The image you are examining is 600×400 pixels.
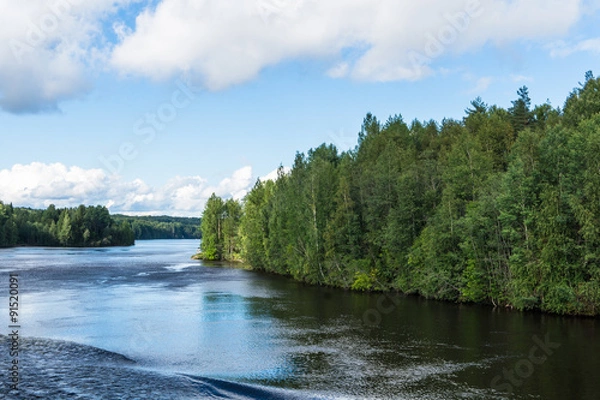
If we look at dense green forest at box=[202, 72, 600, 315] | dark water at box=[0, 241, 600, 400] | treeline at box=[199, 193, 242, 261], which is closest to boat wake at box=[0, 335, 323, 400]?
dark water at box=[0, 241, 600, 400]

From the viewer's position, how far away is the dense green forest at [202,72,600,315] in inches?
1665

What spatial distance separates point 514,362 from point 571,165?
20.8m

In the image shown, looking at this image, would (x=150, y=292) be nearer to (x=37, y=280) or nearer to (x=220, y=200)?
(x=37, y=280)

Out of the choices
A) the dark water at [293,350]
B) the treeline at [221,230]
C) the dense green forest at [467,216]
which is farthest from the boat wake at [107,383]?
the treeline at [221,230]

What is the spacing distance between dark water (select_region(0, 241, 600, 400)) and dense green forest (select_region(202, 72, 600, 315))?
11.0ft

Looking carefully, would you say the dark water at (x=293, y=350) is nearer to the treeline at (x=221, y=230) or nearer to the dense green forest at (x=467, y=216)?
the dense green forest at (x=467, y=216)

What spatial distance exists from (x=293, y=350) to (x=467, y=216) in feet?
86.0

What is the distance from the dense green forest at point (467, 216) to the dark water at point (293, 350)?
11.0 ft

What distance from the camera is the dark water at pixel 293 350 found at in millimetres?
24000

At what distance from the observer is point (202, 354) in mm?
30797

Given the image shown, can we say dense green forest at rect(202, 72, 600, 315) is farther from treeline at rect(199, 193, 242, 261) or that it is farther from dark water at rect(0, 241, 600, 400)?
treeline at rect(199, 193, 242, 261)

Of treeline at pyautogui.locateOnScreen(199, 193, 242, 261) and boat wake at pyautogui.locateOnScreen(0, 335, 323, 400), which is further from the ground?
treeline at pyautogui.locateOnScreen(199, 193, 242, 261)

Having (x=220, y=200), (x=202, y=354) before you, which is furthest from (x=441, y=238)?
(x=220, y=200)

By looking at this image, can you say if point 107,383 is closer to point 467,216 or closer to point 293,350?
point 293,350
